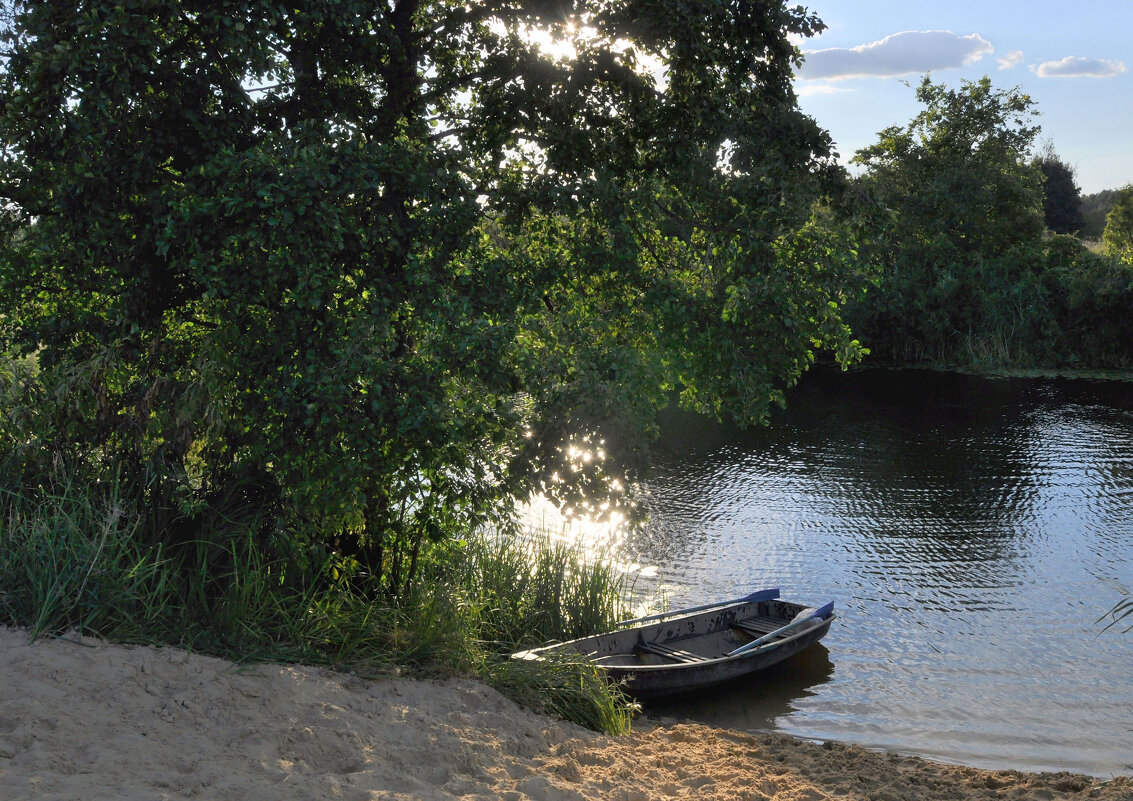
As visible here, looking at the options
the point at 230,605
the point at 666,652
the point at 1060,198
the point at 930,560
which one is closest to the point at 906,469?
the point at 930,560

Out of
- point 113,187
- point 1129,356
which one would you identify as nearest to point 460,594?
point 113,187

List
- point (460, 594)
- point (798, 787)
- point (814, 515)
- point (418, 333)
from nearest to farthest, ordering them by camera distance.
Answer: point (798, 787) → point (418, 333) → point (460, 594) → point (814, 515)

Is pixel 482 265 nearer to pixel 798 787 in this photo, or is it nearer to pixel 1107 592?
pixel 798 787

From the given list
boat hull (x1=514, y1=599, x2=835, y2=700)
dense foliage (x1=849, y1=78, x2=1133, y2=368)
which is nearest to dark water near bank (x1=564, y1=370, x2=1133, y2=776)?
boat hull (x1=514, y1=599, x2=835, y2=700)

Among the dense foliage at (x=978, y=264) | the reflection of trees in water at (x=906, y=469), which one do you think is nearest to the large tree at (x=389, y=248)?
the reflection of trees in water at (x=906, y=469)

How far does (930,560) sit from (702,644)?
7.71 meters

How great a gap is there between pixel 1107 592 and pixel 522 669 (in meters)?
12.8

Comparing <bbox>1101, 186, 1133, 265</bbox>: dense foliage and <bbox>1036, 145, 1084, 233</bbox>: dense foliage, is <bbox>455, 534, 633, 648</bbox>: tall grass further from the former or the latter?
<bbox>1036, 145, 1084, 233</bbox>: dense foliage

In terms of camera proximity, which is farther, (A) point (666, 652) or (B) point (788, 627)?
(B) point (788, 627)

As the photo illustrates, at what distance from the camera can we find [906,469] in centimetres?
2611

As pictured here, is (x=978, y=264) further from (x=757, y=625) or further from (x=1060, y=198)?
(x=757, y=625)

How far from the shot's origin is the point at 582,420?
28.9 feet

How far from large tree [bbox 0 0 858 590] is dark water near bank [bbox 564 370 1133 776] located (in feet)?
10.1

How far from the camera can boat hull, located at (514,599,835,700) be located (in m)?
11.2
